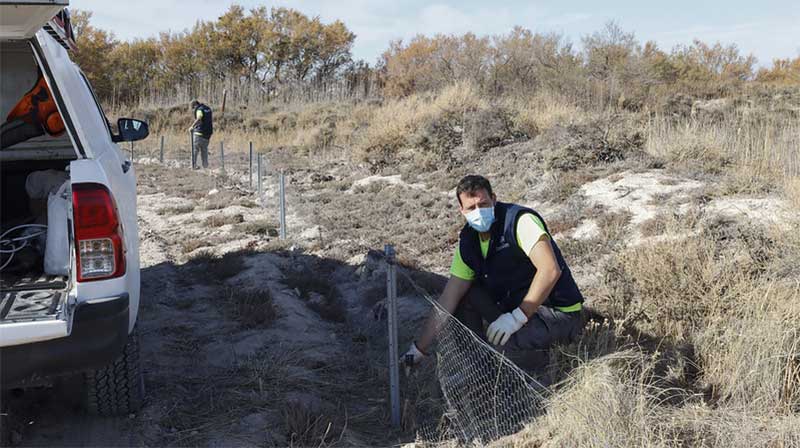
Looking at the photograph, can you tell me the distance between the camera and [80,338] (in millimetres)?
2865

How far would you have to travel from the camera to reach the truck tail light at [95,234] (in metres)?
2.93

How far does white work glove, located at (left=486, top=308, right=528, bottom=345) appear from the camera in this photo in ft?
12.5

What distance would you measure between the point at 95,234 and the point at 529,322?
7.49 ft

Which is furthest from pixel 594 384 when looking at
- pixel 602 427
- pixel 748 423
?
pixel 748 423

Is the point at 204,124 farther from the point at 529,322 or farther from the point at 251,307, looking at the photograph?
the point at 529,322

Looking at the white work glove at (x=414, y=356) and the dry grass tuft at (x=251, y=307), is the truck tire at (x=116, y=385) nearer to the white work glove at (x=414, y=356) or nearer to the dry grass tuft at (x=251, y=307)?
the white work glove at (x=414, y=356)

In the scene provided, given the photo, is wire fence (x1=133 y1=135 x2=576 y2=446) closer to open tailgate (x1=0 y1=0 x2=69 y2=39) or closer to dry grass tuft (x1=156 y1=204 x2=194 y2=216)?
open tailgate (x1=0 y1=0 x2=69 y2=39)

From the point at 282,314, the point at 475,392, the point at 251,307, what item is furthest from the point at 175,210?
the point at 475,392

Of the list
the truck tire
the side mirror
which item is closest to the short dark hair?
the truck tire

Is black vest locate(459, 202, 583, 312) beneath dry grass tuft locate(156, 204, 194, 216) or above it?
above

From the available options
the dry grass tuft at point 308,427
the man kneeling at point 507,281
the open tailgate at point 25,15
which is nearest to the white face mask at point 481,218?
the man kneeling at point 507,281

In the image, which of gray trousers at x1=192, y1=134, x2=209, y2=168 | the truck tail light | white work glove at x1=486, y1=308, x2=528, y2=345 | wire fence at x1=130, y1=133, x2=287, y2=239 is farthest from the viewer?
gray trousers at x1=192, y1=134, x2=209, y2=168

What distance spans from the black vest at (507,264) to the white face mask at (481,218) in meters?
0.06

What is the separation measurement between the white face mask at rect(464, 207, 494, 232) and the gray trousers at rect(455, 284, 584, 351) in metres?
0.40
